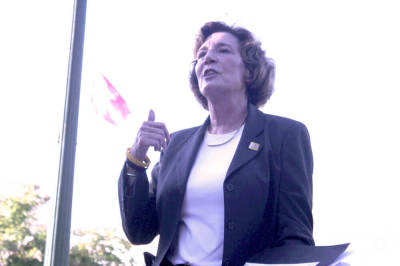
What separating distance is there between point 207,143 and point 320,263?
0.56 metres

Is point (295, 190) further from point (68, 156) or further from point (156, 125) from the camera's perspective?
point (68, 156)

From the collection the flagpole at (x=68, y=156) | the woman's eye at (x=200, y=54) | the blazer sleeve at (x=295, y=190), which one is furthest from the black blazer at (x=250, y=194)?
the flagpole at (x=68, y=156)

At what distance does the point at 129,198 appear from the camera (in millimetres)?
1107

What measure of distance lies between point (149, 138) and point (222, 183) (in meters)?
0.22

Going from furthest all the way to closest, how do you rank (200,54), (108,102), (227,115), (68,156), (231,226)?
(108,102), (68,156), (200,54), (227,115), (231,226)

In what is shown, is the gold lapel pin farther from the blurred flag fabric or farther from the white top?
Answer: the blurred flag fabric

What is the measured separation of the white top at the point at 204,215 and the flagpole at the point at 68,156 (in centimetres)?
74

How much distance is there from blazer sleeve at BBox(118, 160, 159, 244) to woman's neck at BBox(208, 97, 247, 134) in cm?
27

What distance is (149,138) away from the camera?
1.09 m

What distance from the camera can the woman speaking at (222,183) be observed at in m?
0.96

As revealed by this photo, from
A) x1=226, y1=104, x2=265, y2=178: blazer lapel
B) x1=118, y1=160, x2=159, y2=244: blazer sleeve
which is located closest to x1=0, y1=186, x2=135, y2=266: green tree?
x1=118, y1=160, x2=159, y2=244: blazer sleeve

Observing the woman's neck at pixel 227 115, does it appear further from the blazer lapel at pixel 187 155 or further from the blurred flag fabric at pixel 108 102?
the blurred flag fabric at pixel 108 102

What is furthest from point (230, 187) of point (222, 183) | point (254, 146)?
point (254, 146)

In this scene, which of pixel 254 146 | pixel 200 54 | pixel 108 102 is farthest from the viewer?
pixel 108 102
